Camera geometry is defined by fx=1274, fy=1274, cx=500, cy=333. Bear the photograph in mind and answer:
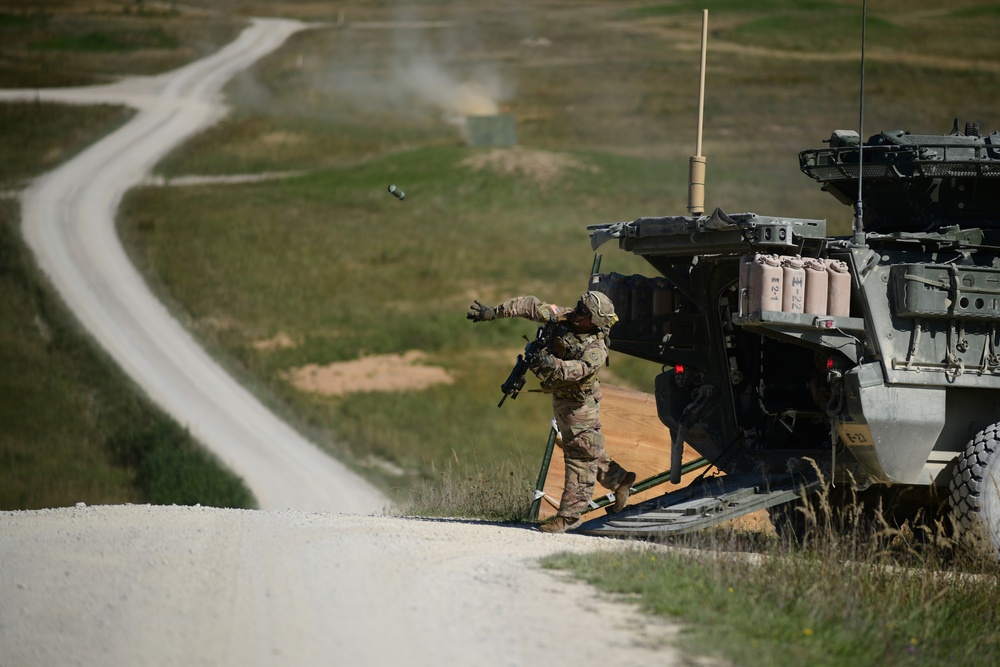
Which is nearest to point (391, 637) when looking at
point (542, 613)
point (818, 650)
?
point (542, 613)

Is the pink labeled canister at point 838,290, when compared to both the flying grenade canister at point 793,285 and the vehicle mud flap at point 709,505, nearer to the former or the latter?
the flying grenade canister at point 793,285

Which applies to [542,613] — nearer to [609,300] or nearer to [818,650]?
[818,650]

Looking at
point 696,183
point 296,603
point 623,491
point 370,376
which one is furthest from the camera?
point 370,376

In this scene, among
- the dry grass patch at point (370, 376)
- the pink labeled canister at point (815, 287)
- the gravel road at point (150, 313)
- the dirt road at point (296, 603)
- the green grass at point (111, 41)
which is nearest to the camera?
the dirt road at point (296, 603)

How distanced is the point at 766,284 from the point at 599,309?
5.18 feet

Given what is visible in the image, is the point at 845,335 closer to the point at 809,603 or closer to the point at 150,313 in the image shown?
the point at 809,603

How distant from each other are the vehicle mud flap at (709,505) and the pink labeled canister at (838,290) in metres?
1.29

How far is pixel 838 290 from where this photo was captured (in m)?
9.08

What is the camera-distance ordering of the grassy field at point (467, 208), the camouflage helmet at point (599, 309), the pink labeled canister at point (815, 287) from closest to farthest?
the grassy field at point (467, 208)
the pink labeled canister at point (815, 287)
the camouflage helmet at point (599, 309)

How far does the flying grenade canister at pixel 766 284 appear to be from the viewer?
888cm

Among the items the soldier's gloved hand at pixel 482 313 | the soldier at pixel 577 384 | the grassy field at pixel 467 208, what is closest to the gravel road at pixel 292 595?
the soldier at pixel 577 384

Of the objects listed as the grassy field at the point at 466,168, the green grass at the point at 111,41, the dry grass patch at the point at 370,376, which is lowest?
the dry grass patch at the point at 370,376

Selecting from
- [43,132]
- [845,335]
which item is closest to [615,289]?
[845,335]

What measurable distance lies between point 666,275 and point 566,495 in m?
2.03
